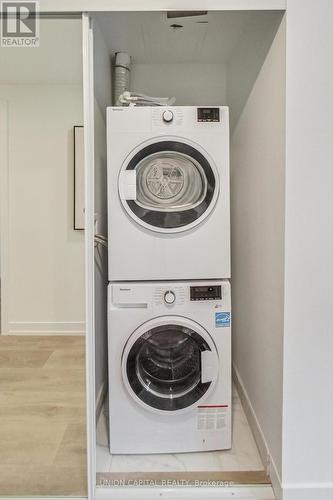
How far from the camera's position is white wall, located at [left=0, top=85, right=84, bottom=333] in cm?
306

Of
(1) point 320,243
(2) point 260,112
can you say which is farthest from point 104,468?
(2) point 260,112

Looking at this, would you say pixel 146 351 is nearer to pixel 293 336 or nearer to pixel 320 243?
pixel 293 336


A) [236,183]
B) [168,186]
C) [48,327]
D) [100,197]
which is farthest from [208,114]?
[48,327]

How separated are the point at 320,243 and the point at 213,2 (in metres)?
1.07

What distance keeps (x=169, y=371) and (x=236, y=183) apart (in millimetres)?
1283

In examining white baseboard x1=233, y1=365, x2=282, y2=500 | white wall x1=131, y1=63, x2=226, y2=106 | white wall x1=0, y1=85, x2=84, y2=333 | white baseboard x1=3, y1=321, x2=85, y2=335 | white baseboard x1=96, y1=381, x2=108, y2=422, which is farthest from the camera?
white baseboard x1=3, y1=321, x2=85, y2=335

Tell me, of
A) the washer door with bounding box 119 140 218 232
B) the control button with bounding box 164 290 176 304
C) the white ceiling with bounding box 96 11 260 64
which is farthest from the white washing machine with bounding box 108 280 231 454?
the white ceiling with bounding box 96 11 260 64

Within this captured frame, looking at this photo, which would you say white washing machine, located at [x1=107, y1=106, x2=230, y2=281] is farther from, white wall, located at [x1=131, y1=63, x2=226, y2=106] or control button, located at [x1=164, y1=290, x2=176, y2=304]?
white wall, located at [x1=131, y1=63, x2=226, y2=106]

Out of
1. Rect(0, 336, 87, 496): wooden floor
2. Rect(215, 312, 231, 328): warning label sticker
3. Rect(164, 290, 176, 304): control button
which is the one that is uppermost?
Rect(164, 290, 176, 304): control button

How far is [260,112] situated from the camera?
63.9 inches

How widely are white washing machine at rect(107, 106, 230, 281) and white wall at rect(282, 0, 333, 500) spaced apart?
41cm

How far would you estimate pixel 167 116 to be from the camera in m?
1.62

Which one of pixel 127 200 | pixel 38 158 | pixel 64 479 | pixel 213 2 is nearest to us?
pixel 213 2

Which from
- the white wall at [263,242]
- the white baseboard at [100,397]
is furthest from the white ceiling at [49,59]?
the white baseboard at [100,397]
